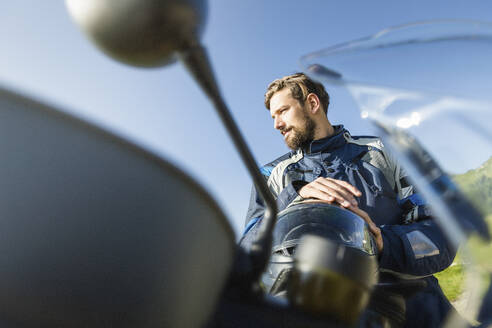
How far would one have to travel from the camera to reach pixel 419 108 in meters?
0.35

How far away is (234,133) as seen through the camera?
35 centimetres

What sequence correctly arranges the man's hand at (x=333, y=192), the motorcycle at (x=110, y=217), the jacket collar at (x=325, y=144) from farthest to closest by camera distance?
the jacket collar at (x=325, y=144) < the man's hand at (x=333, y=192) < the motorcycle at (x=110, y=217)

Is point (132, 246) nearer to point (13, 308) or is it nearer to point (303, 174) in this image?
point (13, 308)

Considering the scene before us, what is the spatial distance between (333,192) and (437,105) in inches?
13.2

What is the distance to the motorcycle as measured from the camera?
225 millimetres

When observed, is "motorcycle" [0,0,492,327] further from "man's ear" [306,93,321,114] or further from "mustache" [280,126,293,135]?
"man's ear" [306,93,321,114]

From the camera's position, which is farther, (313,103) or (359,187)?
(313,103)

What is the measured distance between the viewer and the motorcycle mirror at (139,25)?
264mm

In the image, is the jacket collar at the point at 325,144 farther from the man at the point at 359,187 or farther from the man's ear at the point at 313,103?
the man's ear at the point at 313,103

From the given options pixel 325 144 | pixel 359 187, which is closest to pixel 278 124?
pixel 325 144

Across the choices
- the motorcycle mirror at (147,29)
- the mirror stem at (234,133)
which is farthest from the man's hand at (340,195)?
the motorcycle mirror at (147,29)

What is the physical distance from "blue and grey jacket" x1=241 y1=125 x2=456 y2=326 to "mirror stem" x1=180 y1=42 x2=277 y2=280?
1.24ft

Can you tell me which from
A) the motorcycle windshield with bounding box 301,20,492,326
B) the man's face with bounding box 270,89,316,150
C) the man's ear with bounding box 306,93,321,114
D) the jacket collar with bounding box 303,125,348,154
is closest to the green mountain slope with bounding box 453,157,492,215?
the motorcycle windshield with bounding box 301,20,492,326

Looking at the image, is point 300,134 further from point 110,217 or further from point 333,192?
point 110,217
